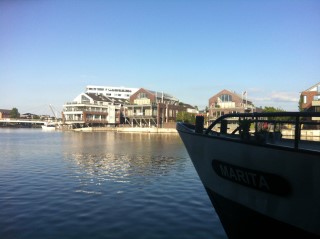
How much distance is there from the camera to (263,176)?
664 centimetres

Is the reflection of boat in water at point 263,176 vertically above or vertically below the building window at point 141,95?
below

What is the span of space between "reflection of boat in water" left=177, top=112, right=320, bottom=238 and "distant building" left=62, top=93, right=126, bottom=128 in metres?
123

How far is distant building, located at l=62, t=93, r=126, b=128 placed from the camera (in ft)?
424

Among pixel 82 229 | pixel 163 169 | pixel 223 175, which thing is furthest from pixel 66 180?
pixel 223 175

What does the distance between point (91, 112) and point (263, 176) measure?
127 meters

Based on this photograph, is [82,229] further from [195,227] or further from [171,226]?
[195,227]

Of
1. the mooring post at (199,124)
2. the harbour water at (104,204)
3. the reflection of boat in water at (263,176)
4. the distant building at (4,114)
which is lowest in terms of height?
the harbour water at (104,204)

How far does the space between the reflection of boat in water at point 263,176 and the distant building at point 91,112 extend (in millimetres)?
122759

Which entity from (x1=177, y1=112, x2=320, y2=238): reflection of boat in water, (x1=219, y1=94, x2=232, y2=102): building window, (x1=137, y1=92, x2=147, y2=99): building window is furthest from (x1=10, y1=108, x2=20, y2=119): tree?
(x1=177, y1=112, x2=320, y2=238): reflection of boat in water

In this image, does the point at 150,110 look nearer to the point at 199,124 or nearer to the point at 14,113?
the point at 199,124

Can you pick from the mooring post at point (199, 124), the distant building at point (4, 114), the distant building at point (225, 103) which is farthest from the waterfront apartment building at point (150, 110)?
the distant building at point (4, 114)

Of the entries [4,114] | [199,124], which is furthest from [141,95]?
[4,114]

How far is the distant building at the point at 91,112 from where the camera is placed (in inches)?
5084

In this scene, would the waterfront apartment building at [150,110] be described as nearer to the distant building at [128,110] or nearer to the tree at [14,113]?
the distant building at [128,110]
